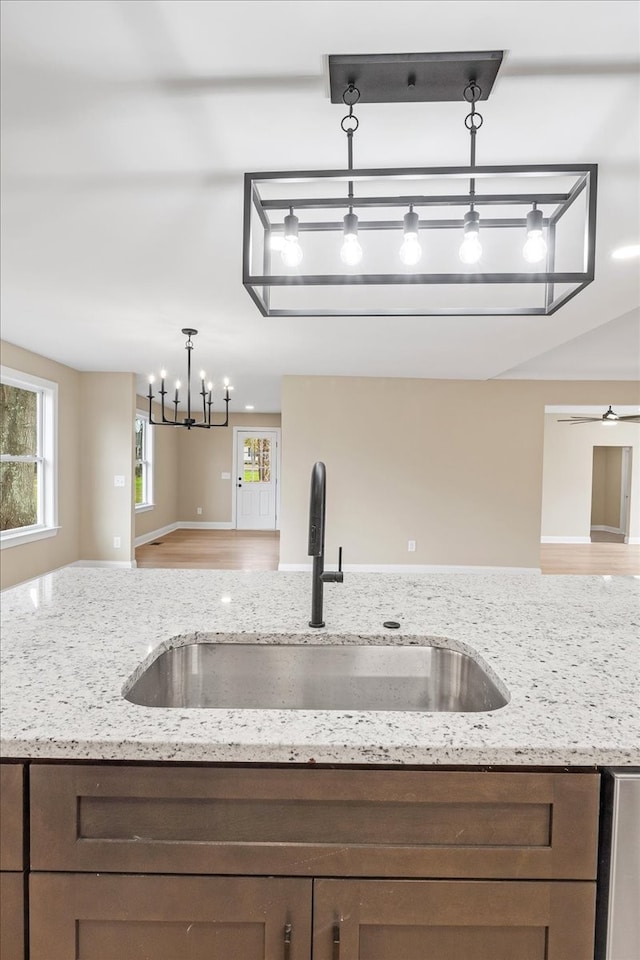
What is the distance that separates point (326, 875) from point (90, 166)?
7.20 ft

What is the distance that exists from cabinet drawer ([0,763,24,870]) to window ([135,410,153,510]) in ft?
25.3

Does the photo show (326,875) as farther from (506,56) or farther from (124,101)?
(124,101)

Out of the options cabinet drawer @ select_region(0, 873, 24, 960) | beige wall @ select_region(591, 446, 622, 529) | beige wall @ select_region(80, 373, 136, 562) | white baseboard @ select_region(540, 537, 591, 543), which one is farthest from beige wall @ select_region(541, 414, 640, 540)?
cabinet drawer @ select_region(0, 873, 24, 960)

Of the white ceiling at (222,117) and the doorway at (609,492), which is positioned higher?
the white ceiling at (222,117)

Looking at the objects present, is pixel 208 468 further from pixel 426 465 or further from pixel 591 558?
pixel 591 558

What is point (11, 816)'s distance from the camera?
0.78 meters

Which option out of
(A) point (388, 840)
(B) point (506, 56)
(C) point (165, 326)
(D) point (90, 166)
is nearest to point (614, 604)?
(A) point (388, 840)

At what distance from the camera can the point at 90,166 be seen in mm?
1808

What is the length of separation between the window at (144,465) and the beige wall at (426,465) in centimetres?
334

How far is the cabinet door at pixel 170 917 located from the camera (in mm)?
770

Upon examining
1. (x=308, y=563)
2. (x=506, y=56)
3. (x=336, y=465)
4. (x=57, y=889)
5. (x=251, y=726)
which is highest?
(x=506, y=56)

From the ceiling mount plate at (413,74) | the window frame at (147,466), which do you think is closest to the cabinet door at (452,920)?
the ceiling mount plate at (413,74)

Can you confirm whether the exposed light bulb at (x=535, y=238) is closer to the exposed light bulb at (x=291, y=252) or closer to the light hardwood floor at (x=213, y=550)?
the exposed light bulb at (x=291, y=252)

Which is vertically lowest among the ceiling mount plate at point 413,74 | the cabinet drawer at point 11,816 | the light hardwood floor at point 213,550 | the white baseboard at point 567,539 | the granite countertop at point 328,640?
the light hardwood floor at point 213,550
